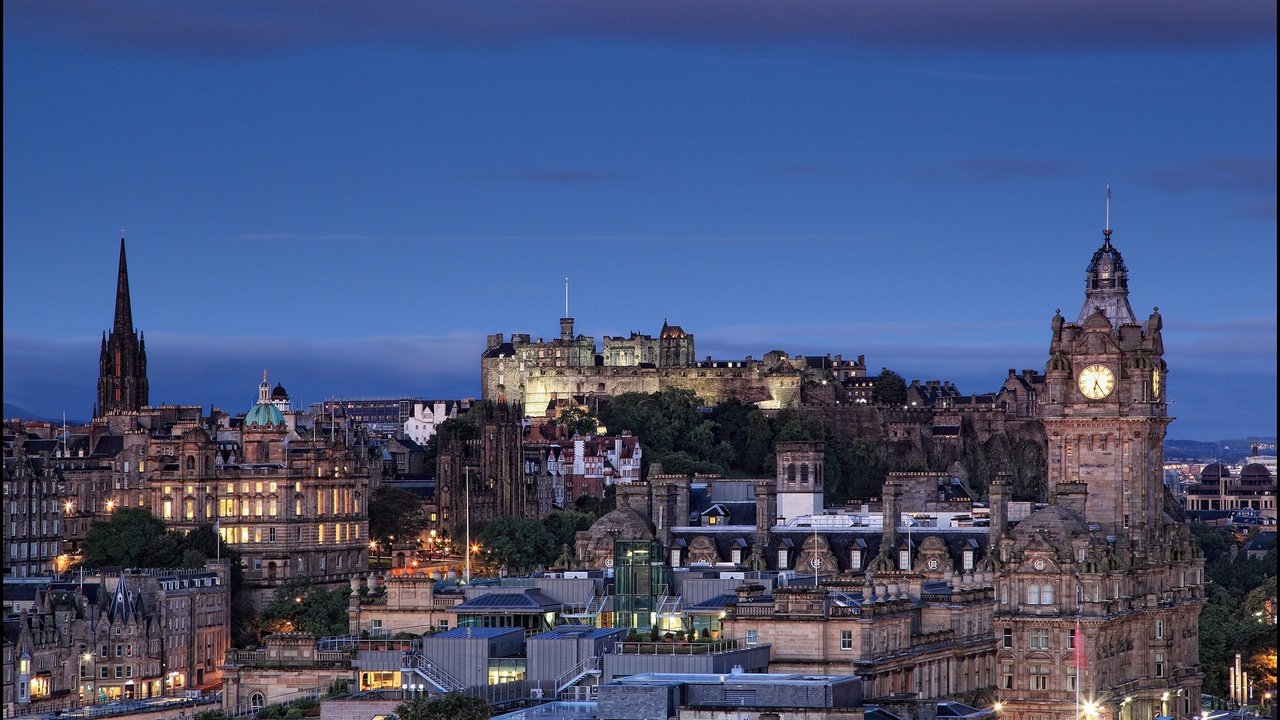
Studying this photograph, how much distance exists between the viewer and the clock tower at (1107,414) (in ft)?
404

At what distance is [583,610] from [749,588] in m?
7.67

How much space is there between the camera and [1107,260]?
12825 centimetres

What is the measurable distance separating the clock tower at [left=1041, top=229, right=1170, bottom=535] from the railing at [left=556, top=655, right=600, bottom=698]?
44.0 metres

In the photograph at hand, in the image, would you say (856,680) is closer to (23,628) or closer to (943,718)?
(943,718)

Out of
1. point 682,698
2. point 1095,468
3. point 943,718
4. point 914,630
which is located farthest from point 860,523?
point 682,698

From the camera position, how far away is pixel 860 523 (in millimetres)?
137250

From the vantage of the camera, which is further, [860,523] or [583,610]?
[860,523]

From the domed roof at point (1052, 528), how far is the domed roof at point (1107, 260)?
700 inches

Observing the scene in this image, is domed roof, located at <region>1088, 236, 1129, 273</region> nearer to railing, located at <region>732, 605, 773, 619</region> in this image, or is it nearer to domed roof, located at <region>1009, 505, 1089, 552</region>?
domed roof, located at <region>1009, 505, 1089, 552</region>

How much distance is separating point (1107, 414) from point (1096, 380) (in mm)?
1669

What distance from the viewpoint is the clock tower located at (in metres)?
123

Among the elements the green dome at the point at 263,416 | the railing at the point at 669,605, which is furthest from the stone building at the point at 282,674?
the green dome at the point at 263,416

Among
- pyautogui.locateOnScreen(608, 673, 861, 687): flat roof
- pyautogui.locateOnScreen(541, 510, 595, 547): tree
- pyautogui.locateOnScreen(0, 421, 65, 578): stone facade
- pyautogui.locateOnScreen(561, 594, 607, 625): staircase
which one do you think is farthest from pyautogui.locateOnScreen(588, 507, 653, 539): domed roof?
Answer: pyautogui.locateOnScreen(0, 421, 65, 578): stone facade

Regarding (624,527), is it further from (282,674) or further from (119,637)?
(282,674)
